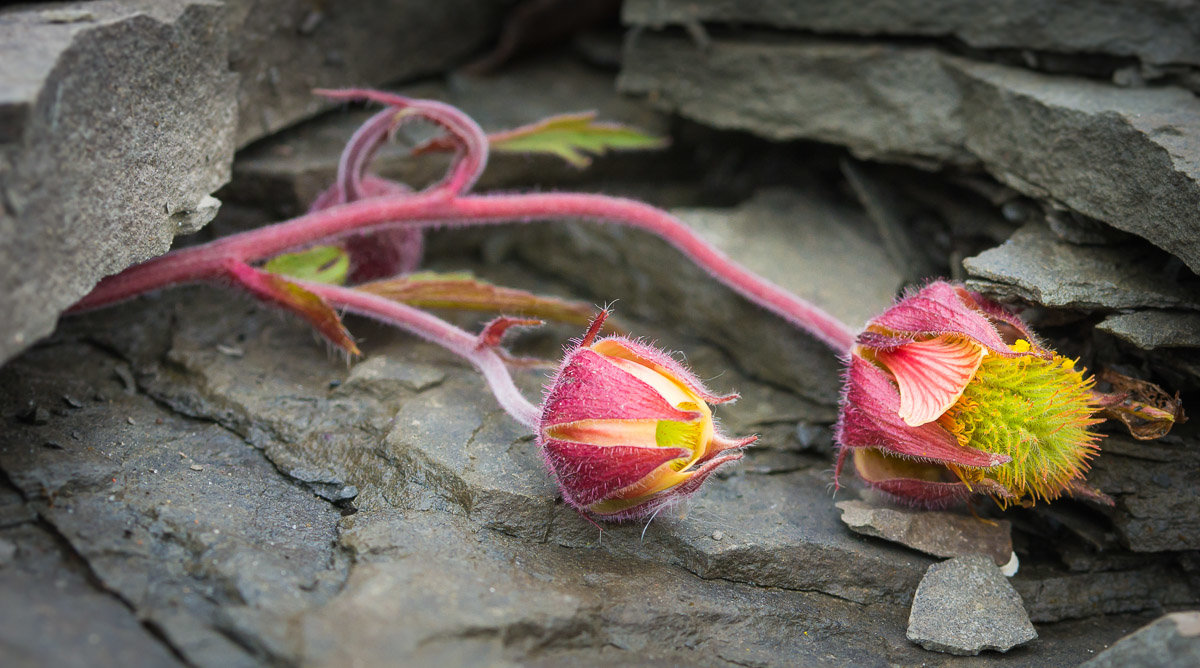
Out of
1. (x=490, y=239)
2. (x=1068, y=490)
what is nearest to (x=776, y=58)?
(x=490, y=239)

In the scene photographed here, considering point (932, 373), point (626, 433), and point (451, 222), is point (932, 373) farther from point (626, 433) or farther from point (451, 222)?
point (451, 222)

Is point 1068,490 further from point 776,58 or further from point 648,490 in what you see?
point 776,58

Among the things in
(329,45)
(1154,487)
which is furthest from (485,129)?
(1154,487)

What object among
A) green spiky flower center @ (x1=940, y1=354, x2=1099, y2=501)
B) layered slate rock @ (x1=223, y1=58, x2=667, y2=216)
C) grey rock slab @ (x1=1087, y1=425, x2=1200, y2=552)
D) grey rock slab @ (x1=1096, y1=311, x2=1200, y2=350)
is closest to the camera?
green spiky flower center @ (x1=940, y1=354, x2=1099, y2=501)

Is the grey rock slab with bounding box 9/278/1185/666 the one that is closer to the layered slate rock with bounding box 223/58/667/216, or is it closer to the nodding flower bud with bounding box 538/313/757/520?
the nodding flower bud with bounding box 538/313/757/520

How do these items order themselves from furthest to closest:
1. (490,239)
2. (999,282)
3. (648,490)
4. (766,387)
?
(490,239)
(766,387)
(999,282)
(648,490)

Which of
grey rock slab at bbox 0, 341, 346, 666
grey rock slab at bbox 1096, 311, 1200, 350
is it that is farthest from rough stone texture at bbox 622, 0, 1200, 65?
grey rock slab at bbox 0, 341, 346, 666
